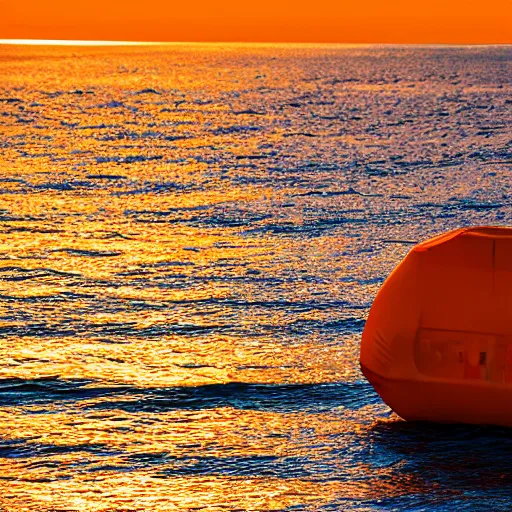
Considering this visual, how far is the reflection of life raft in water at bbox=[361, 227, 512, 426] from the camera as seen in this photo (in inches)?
238

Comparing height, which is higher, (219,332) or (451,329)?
(451,329)

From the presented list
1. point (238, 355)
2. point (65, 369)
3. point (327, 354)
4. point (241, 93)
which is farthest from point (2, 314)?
point (241, 93)

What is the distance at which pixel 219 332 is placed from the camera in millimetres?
8609

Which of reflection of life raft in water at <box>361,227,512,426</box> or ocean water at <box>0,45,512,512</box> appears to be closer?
ocean water at <box>0,45,512,512</box>

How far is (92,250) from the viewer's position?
38.9ft

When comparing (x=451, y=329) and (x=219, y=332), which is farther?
(x=219, y=332)

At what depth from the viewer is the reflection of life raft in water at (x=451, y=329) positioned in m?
6.05

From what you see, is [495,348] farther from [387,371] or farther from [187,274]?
[187,274]

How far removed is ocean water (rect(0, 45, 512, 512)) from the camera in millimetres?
5902

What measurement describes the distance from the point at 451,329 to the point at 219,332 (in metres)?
2.84

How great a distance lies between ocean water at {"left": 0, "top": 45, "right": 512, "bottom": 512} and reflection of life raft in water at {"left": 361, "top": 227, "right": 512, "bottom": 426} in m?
0.31

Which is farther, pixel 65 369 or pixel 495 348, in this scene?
pixel 65 369

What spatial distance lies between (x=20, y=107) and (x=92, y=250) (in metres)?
29.9

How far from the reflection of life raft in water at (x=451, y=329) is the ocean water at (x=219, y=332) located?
0.31 m
